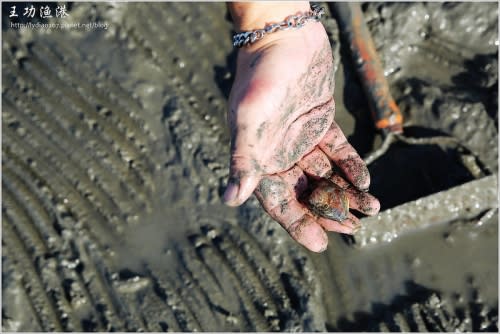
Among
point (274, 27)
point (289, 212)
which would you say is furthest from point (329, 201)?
point (274, 27)

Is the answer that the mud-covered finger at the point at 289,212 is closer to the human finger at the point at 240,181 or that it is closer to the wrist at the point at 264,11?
the human finger at the point at 240,181

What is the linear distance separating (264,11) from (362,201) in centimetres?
102

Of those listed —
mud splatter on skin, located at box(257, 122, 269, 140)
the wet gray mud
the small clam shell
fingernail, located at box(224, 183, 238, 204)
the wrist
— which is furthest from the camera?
the wet gray mud

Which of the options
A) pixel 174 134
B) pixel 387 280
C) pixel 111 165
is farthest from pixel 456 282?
pixel 111 165

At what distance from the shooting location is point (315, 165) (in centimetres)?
227

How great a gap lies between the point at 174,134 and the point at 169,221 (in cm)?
53

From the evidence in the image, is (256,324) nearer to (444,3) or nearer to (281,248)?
(281,248)

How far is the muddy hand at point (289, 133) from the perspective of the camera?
74.0 inches

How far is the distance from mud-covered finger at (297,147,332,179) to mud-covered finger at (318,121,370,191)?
0.17 ft

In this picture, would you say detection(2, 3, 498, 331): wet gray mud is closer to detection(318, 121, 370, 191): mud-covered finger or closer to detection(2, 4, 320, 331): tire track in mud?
detection(2, 4, 320, 331): tire track in mud

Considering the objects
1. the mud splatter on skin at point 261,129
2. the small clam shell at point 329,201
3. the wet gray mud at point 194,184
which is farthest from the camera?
the wet gray mud at point 194,184

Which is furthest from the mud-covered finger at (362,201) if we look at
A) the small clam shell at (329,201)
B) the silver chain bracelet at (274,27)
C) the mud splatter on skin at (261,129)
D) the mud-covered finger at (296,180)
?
the silver chain bracelet at (274,27)

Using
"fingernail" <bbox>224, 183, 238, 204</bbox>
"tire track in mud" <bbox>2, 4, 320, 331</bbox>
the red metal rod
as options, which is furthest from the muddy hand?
"tire track in mud" <bbox>2, 4, 320, 331</bbox>

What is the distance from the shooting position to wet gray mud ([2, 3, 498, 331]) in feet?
8.52
